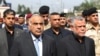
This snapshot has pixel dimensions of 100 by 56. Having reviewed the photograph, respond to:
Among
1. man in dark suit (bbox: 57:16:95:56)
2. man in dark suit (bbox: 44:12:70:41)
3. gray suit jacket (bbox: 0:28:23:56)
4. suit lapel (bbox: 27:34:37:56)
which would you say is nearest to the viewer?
suit lapel (bbox: 27:34:37:56)

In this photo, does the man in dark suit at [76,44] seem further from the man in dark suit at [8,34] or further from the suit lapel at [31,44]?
the man in dark suit at [8,34]

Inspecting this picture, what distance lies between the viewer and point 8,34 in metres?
7.74

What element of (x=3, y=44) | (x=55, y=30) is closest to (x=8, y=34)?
(x=3, y=44)

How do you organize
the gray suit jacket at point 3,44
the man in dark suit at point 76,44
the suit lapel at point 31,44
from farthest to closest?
the gray suit jacket at point 3,44 < the man in dark suit at point 76,44 < the suit lapel at point 31,44

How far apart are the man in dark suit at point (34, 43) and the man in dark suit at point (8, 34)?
6.32 feet

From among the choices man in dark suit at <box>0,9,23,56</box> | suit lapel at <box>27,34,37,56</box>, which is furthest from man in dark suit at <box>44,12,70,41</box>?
suit lapel at <box>27,34,37,56</box>

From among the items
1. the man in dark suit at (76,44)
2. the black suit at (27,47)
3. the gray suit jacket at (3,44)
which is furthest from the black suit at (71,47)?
the gray suit jacket at (3,44)

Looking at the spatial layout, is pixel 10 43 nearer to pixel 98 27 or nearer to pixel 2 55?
pixel 2 55

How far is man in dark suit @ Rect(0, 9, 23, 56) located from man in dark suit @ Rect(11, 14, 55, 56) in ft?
6.32

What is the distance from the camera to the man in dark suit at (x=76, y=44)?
565 cm

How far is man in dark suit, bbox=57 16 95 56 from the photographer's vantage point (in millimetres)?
5653

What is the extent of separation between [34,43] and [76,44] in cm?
69

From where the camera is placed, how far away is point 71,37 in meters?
5.84

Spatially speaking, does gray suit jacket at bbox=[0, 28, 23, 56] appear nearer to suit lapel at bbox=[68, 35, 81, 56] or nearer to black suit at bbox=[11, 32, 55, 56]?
black suit at bbox=[11, 32, 55, 56]
